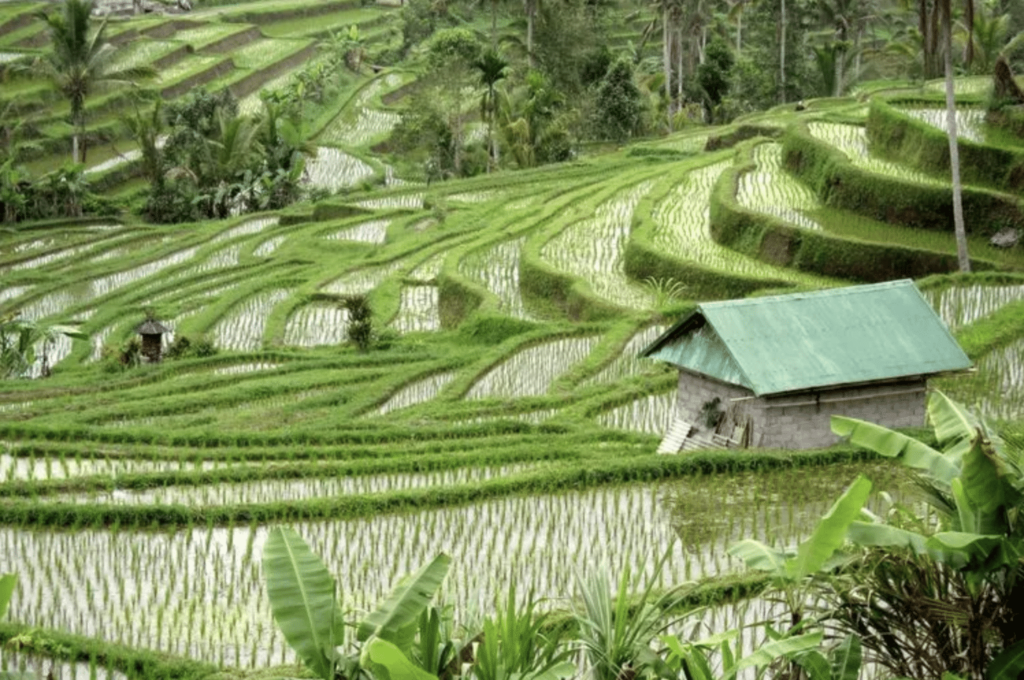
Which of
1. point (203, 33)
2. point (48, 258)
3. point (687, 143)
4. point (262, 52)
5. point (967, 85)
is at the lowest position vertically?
point (48, 258)

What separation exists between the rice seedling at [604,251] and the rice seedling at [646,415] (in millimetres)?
3861

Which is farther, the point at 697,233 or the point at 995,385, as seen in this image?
the point at 697,233

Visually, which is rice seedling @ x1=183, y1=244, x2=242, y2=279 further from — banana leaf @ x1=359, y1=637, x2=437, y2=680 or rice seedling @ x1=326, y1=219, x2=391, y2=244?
banana leaf @ x1=359, y1=637, x2=437, y2=680

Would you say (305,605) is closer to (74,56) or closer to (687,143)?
(74,56)

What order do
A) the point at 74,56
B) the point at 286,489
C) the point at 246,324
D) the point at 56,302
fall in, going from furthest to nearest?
1. the point at 74,56
2. the point at 56,302
3. the point at 246,324
4. the point at 286,489

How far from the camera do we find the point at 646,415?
43.9 ft

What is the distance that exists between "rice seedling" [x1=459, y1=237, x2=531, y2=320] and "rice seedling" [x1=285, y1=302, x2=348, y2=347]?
5.95 feet

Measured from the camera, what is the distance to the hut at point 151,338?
664 inches

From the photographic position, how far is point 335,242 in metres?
24.5

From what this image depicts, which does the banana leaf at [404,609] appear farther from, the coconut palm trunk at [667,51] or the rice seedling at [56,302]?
the coconut palm trunk at [667,51]

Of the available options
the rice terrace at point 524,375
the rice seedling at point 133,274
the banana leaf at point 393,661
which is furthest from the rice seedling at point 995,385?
the rice seedling at point 133,274

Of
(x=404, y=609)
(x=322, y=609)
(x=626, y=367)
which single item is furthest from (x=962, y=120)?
(x=322, y=609)

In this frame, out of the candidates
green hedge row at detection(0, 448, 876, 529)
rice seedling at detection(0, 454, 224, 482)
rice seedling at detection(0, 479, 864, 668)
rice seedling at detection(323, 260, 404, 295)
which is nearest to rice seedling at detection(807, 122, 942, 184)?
rice seedling at detection(323, 260, 404, 295)

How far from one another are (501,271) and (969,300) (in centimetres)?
643
